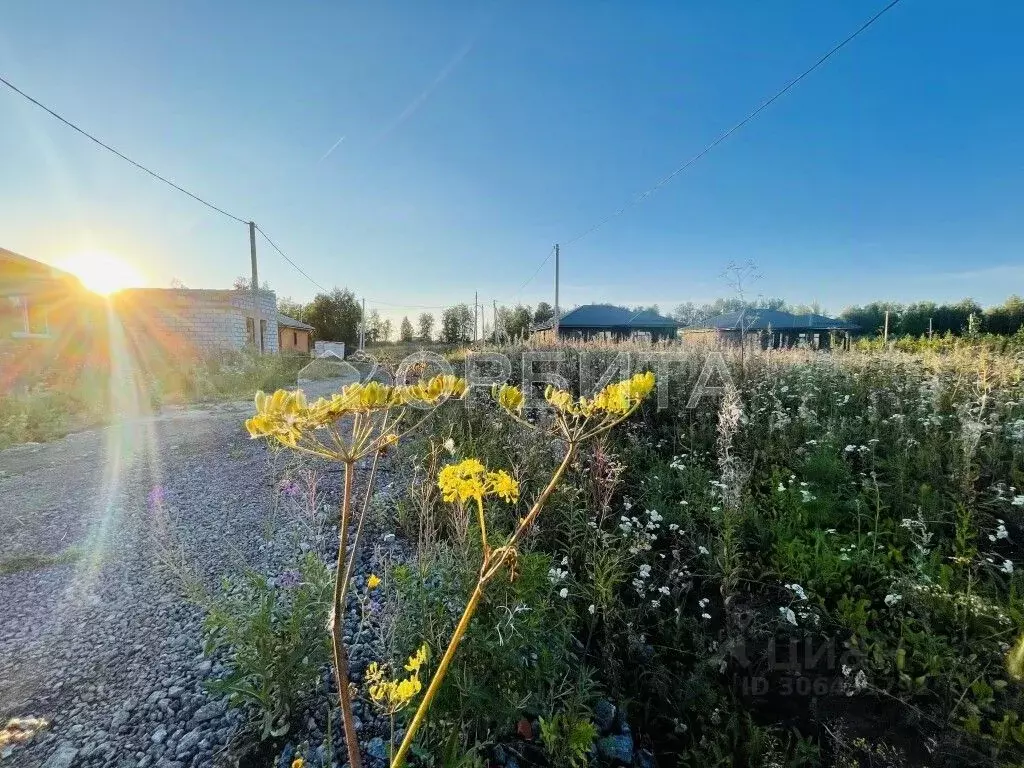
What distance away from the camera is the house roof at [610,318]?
29891 millimetres

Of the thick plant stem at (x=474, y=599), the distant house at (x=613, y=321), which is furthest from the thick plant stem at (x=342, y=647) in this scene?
the distant house at (x=613, y=321)

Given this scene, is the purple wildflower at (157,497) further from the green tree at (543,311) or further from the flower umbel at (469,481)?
the green tree at (543,311)

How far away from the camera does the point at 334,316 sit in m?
32.3

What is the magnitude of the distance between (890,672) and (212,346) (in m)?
18.5

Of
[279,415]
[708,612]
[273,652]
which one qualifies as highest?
[279,415]

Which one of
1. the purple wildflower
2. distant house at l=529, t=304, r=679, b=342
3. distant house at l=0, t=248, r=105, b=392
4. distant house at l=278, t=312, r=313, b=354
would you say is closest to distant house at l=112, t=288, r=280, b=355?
distant house at l=0, t=248, r=105, b=392

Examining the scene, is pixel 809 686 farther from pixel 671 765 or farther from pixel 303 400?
pixel 303 400

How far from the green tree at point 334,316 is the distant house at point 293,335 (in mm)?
2294

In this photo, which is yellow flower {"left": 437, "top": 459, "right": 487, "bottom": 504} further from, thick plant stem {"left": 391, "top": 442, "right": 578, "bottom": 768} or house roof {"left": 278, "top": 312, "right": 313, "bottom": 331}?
house roof {"left": 278, "top": 312, "right": 313, "bottom": 331}

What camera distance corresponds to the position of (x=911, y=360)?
17.7 ft

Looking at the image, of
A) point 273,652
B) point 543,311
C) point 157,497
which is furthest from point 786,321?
point 273,652

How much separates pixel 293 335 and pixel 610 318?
65.6 feet

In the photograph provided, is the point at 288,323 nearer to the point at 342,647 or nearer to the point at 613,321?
the point at 613,321

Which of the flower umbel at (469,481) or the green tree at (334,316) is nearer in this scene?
the flower umbel at (469,481)
